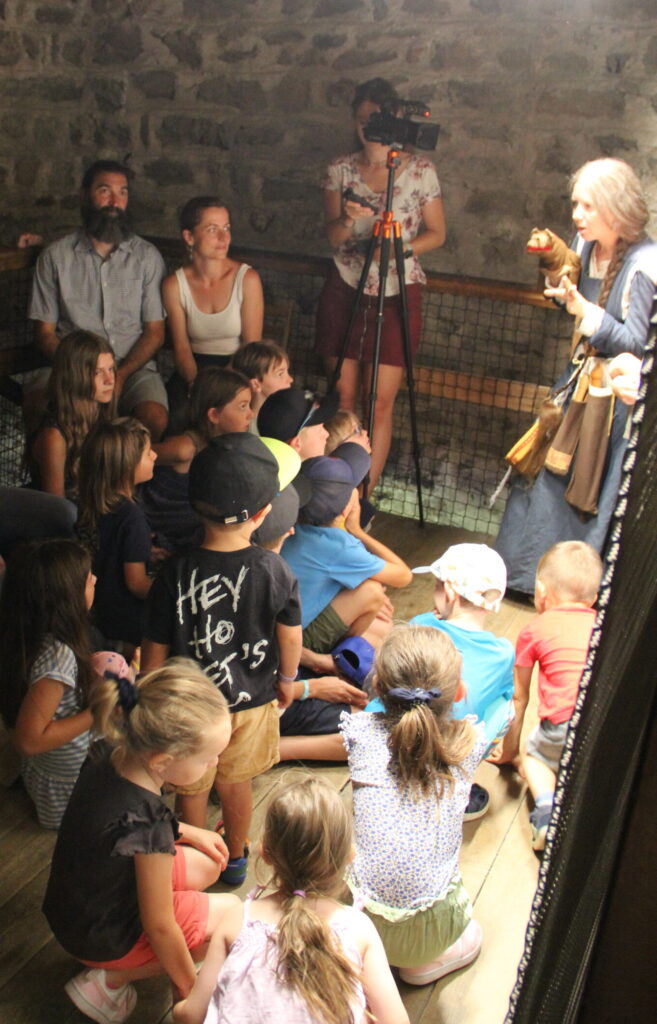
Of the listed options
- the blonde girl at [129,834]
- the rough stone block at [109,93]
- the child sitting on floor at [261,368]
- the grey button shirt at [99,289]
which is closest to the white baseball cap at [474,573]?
the blonde girl at [129,834]

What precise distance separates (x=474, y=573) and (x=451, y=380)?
2.09 metres

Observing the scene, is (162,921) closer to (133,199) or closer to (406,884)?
(406,884)

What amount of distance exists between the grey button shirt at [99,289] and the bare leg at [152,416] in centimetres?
29

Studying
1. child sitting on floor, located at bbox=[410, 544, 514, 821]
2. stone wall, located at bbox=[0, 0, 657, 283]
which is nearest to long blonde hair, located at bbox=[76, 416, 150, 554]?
child sitting on floor, located at bbox=[410, 544, 514, 821]

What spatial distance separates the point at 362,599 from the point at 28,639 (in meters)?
1.13

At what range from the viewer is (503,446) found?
5.01 m

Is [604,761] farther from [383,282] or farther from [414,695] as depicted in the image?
[383,282]

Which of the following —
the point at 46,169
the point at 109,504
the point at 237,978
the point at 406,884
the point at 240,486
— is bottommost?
the point at 406,884

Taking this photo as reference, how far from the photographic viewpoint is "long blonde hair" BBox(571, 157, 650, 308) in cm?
341

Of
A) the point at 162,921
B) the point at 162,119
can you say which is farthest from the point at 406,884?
the point at 162,119

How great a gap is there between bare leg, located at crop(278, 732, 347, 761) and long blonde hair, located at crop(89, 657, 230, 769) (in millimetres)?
968

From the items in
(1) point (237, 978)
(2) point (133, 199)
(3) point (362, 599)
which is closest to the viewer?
(1) point (237, 978)

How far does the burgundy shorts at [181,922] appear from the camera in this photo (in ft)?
6.68

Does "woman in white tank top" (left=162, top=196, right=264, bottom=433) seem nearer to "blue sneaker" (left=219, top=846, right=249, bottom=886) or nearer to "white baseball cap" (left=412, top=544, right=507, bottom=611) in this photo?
"white baseball cap" (left=412, top=544, right=507, bottom=611)
